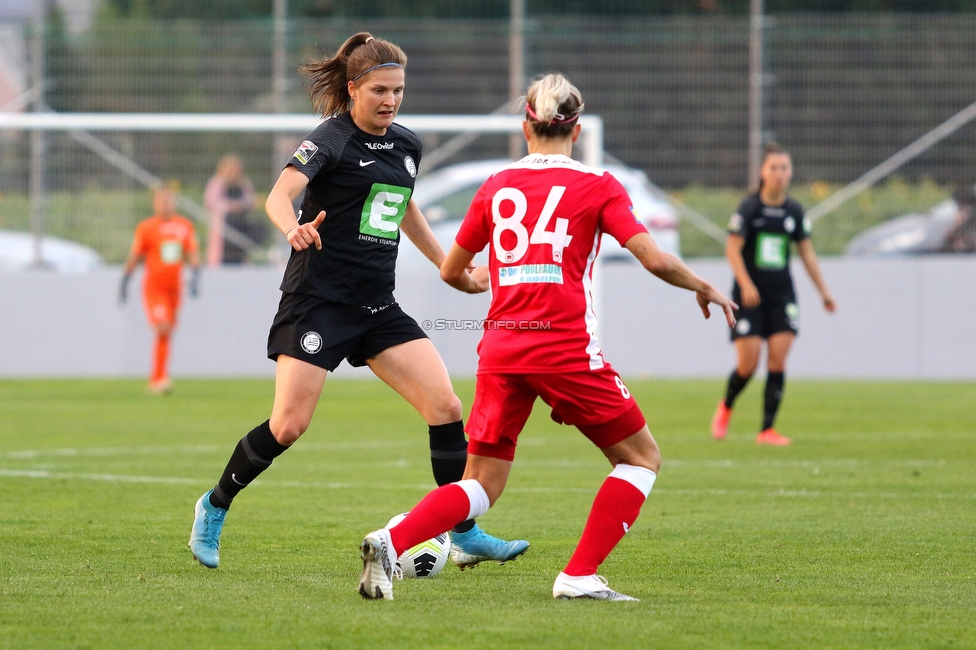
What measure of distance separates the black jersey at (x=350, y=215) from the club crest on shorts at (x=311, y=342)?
0.16m

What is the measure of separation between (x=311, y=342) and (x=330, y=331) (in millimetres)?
89

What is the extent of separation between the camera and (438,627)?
444cm

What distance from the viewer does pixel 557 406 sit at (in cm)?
485

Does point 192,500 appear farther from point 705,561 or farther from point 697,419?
point 697,419

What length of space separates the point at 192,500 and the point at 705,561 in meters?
3.09

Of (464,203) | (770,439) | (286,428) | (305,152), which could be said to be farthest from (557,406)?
(464,203)

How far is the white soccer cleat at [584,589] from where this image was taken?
4.84m

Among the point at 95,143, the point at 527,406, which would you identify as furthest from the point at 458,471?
the point at 95,143

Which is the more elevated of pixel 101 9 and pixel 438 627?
pixel 101 9

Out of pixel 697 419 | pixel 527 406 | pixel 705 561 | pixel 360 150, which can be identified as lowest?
pixel 697 419

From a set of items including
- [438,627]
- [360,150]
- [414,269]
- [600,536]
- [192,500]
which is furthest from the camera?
[414,269]

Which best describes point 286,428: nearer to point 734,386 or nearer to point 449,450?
point 449,450

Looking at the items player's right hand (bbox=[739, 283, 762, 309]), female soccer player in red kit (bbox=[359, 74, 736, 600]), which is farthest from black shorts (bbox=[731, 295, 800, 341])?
female soccer player in red kit (bbox=[359, 74, 736, 600])

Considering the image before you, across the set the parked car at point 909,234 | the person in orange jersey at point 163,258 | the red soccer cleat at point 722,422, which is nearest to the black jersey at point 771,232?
the red soccer cleat at point 722,422
